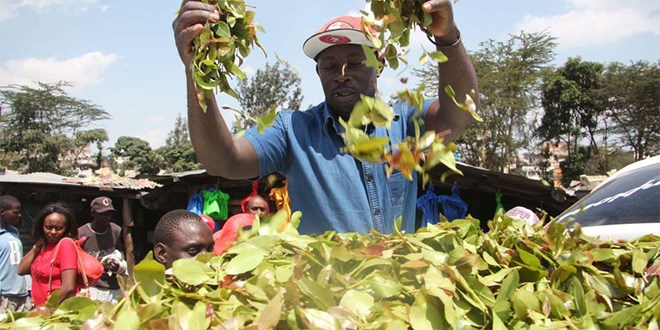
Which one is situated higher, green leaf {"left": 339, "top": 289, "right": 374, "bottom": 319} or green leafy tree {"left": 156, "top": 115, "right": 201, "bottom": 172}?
green leafy tree {"left": 156, "top": 115, "right": 201, "bottom": 172}

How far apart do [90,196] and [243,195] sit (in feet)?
11.6

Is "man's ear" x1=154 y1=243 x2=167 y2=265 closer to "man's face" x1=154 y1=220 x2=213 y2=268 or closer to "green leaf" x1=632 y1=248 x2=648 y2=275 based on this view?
"man's face" x1=154 y1=220 x2=213 y2=268

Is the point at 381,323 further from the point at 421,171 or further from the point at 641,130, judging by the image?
the point at 641,130

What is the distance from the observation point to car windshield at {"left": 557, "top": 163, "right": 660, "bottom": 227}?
2.18m

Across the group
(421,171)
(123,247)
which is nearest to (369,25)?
(421,171)

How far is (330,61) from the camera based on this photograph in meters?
2.02

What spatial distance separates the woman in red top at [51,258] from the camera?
3891 millimetres

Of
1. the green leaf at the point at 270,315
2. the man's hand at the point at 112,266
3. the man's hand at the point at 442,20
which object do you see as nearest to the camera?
the green leaf at the point at 270,315

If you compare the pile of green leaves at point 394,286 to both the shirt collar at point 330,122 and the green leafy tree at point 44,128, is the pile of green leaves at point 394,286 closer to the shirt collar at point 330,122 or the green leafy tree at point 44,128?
the shirt collar at point 330,122

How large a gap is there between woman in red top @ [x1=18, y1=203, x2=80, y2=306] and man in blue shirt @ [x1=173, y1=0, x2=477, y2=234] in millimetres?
2389

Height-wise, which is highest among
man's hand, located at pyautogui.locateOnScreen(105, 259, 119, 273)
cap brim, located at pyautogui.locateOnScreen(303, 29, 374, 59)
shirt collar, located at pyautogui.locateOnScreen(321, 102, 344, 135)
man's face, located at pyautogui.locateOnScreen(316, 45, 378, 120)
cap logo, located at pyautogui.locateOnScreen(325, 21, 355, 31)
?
cap logo, located at pyautogui.locateOnScreen(325, 21, 355, 31)

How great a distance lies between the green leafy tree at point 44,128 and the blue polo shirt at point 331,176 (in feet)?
102

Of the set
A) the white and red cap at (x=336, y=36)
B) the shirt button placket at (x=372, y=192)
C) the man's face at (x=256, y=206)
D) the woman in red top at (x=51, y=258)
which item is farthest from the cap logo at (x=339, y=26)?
the man's face at (x=256, y=206)

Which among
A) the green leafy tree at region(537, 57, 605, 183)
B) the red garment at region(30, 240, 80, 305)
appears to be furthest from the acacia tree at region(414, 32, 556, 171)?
the red garment at region(30, 240, 80, 305)
